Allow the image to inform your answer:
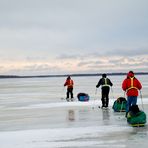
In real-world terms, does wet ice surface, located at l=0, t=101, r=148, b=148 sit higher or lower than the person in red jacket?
lower

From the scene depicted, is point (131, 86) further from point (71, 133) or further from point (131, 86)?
point (71, 133)

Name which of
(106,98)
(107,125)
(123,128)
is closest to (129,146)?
(123,128)

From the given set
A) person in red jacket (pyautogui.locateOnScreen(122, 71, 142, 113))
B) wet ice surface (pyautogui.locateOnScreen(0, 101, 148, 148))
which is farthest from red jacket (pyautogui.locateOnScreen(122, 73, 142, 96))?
wet ice surface (pyautogui.locateOnScreen(0, 101, 148, 148))

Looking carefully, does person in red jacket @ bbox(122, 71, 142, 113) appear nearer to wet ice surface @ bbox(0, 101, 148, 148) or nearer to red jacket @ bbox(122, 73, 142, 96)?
red jacket @ bbox(122, 73, 142, 96)

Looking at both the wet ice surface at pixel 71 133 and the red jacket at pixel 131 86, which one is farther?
the red jacket at pixel 131 86

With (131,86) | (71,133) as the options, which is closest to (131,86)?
(131,86)

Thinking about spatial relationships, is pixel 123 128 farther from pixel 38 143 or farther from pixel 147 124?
pixel 38 143

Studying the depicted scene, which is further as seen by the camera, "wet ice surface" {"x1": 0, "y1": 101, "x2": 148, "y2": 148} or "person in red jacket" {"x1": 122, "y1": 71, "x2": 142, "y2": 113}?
"person in red jacket" {"x1": 122, "y1": 71, "x2": 142, "y2": 113}

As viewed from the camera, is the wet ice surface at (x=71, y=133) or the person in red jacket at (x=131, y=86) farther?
→ the person in red jacket at (x=131, y=86)

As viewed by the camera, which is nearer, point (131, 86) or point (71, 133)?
point (71, 133)

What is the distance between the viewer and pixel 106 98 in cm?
1783

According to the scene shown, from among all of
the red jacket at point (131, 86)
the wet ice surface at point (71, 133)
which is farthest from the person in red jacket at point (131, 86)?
the wet ice surface at point (71, 133)

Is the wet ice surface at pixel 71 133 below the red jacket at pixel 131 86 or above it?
below

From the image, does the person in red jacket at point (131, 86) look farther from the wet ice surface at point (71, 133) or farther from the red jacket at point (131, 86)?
the wet ice surface at point (71, 133)
